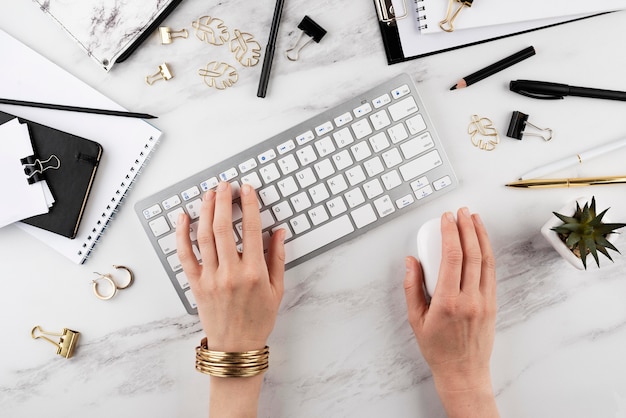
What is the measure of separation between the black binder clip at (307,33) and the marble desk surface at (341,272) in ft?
0.04

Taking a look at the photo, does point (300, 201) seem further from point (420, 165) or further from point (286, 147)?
point (420, 165)

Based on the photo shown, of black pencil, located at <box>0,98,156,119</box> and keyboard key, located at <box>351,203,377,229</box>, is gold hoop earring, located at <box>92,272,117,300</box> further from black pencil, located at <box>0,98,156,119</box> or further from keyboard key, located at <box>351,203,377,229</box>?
keyboard key, located at <box>351,203,377,229</box>

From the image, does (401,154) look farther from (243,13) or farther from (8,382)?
(8,382)

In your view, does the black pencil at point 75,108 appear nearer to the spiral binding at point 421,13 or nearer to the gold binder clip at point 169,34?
the gold binder clip at point 169,34

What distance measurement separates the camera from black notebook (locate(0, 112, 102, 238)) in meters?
0.73

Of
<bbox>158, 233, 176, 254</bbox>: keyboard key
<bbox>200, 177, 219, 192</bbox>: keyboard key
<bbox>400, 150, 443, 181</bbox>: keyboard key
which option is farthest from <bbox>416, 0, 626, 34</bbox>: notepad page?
<bbox>158, 233, 176, 254</bbox>: keyboard key

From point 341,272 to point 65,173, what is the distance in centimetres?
47

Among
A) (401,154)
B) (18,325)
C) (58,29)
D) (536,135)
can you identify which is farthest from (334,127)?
(18,325)

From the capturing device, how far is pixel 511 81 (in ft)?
2.46

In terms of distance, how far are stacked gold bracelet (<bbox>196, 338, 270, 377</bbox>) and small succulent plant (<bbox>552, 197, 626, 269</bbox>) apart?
1.59 ft

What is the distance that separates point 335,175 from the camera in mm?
729

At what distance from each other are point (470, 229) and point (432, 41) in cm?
31

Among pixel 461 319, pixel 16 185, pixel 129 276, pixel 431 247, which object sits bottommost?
pixel 461 319

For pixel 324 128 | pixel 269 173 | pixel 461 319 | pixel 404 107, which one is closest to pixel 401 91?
pixel 404 107
